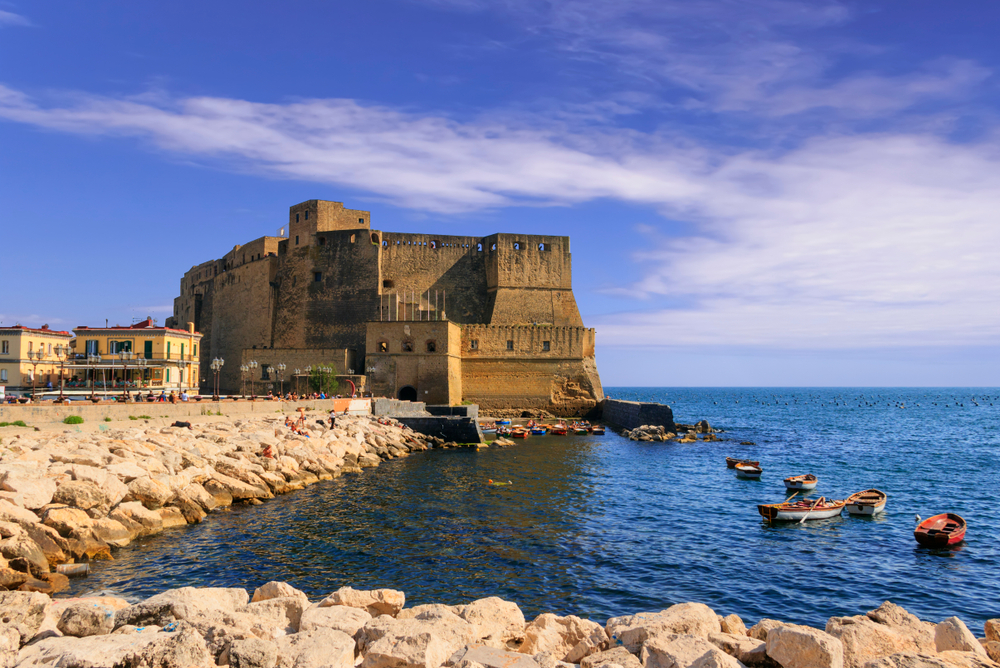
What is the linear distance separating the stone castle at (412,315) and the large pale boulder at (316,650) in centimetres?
2918

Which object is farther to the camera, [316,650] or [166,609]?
[166,609]

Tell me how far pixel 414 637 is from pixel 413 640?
0.08ft

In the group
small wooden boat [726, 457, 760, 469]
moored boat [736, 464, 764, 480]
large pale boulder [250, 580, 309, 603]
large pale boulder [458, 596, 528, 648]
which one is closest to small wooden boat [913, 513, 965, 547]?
moored boat [736, 464, 764, 480]

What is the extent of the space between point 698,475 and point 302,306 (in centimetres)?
2657

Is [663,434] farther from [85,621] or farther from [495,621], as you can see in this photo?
[85,621]

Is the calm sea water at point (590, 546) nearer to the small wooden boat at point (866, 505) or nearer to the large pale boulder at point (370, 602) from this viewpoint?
the small wooden boat at point (866, 505)

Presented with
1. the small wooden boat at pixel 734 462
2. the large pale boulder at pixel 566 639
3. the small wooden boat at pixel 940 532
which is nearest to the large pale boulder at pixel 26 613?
Answer: the large pale boulder at pixel 566 639

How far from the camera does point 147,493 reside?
12953mm

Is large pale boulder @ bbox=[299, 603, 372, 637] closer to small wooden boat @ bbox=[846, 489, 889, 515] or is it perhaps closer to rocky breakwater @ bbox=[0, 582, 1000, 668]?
rocky breakwater @ bbox=[0, 582, 1000, 668]

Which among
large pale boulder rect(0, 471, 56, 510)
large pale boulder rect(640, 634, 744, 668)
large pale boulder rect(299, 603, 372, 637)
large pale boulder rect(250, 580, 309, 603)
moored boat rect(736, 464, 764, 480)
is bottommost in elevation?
moored boat rect(736, 464, 764, 480)

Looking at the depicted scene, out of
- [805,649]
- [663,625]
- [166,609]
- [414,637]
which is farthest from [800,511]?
[166,609]

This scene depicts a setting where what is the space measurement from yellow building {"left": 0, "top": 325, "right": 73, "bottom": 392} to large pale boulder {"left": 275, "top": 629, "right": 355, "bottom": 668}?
26.2 metres

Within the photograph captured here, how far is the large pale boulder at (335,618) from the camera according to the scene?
649 cm

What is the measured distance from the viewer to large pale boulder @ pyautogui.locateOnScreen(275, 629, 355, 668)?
18.2ft
